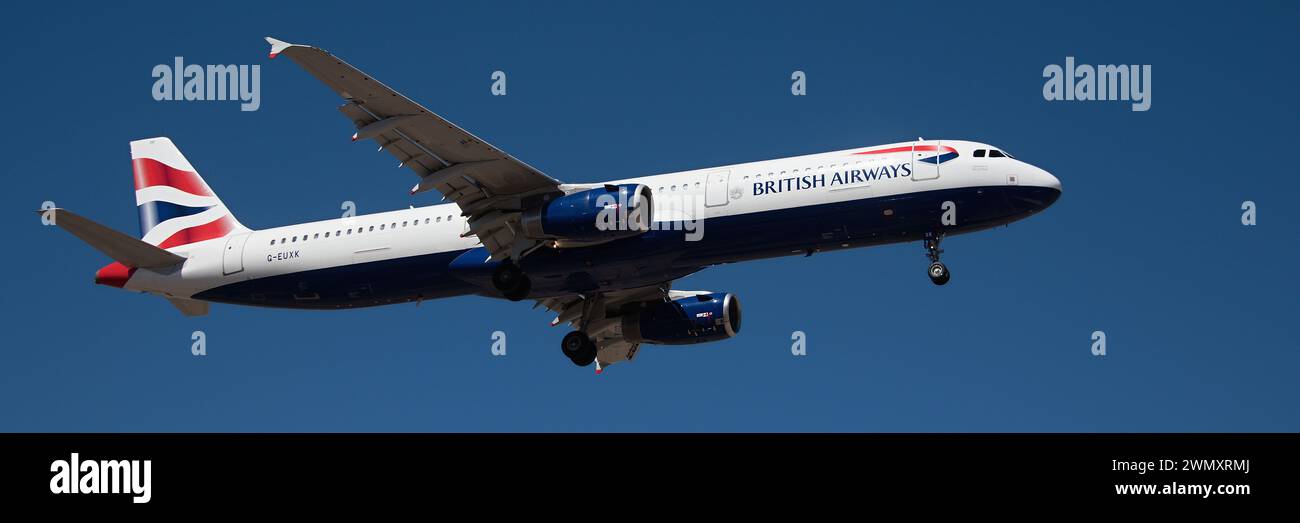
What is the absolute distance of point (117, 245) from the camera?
1927 inches

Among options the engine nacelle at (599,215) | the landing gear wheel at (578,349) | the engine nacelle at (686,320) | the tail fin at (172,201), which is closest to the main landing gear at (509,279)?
the engine nacelle at (599,215)

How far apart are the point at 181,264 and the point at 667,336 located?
15.1m

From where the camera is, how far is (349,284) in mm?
48219

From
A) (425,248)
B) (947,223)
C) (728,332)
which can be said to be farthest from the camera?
(728,332)

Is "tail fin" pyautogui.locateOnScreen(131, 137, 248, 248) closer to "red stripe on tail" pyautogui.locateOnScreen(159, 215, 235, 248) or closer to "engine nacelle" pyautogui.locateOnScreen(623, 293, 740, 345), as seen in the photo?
"red stripe on tail" pyautogui.locateOnScreen(159, 215, 235, 248)

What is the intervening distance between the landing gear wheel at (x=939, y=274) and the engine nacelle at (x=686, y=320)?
30.8ft

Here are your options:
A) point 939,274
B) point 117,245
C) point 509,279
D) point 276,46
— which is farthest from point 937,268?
point 117,245

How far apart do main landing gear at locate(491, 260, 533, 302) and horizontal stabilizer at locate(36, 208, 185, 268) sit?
1084 centimetres

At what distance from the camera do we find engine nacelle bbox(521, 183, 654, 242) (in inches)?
1720

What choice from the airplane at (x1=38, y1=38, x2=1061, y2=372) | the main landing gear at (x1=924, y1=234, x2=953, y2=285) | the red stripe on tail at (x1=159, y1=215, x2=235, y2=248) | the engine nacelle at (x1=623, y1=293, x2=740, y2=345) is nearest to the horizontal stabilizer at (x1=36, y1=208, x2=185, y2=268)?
the airplane at (x1=38, y1=38, x2=1061, y2=372)

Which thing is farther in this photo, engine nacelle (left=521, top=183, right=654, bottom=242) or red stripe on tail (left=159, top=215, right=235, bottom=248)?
red stripe on tail (left=159, top=215, right=235, bottom=248)

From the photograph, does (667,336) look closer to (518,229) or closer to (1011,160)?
(518,229)

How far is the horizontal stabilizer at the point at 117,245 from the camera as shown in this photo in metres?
45.9

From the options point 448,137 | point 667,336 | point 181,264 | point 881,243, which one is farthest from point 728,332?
point 181,264
